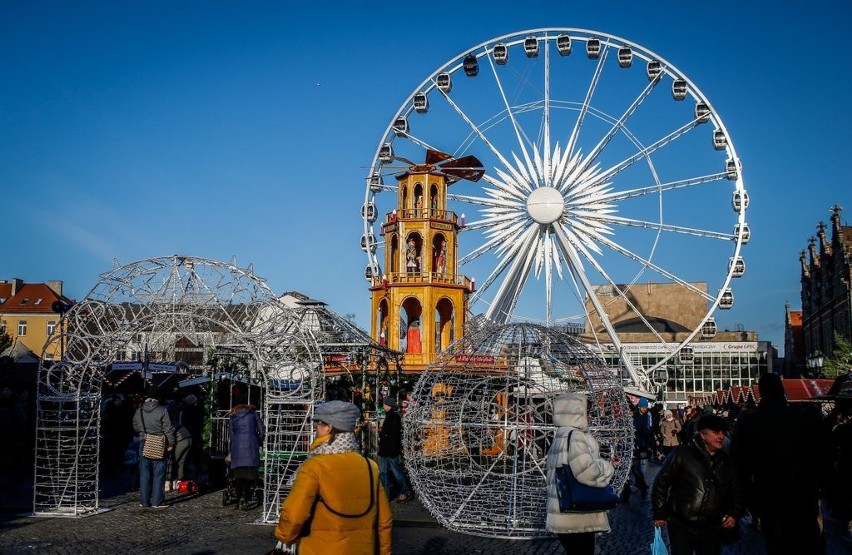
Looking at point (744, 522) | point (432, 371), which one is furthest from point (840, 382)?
point (432, 371)

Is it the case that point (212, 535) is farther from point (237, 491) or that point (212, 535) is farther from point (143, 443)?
point (143, 443)

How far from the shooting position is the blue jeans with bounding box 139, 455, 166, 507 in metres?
14.9

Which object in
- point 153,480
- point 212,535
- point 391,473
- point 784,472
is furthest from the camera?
point 391,473

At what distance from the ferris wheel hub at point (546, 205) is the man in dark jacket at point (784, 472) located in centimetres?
2446

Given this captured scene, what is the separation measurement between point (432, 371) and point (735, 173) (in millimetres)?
23126

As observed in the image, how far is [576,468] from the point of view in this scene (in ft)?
22.3

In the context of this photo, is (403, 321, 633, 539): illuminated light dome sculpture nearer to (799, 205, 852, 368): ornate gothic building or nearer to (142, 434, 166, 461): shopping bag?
(142, 434, 166, 461): shopping bag

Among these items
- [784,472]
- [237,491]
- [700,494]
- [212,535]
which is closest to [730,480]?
[700,494]

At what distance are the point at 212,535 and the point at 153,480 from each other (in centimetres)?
314

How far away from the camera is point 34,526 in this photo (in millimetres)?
12969

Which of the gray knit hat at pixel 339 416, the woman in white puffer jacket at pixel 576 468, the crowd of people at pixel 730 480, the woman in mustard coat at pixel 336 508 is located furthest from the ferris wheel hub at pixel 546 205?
the woman in mustard coat at pixel 336 508

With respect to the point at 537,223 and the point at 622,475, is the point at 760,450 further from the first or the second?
the point at 537,223

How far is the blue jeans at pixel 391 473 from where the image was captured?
15.7m

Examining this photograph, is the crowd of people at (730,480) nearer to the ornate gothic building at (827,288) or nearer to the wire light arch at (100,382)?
the wire light arch at (100,382)
